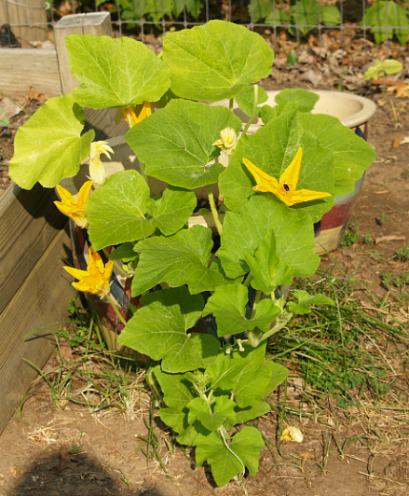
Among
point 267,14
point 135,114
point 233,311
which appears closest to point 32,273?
point 135,114

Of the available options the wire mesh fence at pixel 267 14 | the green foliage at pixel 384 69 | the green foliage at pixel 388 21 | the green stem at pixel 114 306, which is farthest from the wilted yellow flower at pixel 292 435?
the green foliage at pixel 388 21

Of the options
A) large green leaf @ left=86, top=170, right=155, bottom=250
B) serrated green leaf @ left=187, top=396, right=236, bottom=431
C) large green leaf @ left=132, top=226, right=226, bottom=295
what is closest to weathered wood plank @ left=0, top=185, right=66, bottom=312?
large green leaf @ left=86, top=170, right=155, bottom=250

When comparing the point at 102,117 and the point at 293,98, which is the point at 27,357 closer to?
the point at 102,117

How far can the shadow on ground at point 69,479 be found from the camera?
2.36 meters

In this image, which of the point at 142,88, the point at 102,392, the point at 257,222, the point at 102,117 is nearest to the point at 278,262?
the point at 257,222

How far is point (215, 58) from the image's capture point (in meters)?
2.46

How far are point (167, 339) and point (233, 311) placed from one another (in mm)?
346

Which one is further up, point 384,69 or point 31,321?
point 384,69

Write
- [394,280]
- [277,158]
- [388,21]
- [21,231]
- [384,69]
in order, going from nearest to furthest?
1. [277,158]
2. [21,231]
3. [394,280]
4. [384,69]
5. [388,21]

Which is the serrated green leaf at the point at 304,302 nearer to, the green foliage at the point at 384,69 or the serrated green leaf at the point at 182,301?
the serrated green leaf at the point at 182,301

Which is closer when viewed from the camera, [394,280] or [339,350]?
[339,350]

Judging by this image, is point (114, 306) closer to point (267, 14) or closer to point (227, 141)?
point (227, 141)

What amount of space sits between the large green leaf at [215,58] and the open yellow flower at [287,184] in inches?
15.8

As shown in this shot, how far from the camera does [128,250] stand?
2385mm
